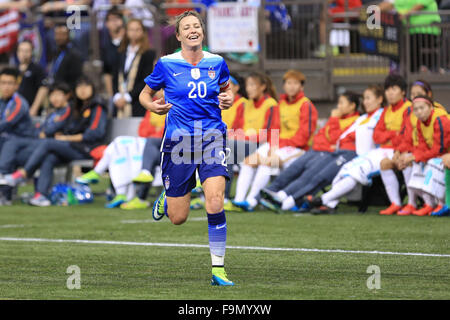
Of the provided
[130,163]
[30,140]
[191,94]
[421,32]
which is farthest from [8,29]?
[191,94]

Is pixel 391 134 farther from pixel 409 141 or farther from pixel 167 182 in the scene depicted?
pixel 167 182

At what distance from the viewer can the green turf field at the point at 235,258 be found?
7359 millimetres

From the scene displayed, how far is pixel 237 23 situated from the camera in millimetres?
18375

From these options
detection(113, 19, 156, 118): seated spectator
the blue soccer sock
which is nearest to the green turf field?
the blue soccer sock

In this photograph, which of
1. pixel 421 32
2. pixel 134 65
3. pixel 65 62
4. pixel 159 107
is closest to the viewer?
pixel 159 107

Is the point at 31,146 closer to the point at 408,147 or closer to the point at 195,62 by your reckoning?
the point at 408,147

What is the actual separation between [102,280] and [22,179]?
7.86 m

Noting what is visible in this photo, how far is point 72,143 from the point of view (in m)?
15.7

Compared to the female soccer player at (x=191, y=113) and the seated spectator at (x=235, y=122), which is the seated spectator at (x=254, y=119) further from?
the female soccer player at (x=191, y=113)

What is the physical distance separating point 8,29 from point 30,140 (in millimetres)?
5950

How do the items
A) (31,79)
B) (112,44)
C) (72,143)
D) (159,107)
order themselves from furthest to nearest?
(31,79) < (112,44) < (72,143) < (159,107)

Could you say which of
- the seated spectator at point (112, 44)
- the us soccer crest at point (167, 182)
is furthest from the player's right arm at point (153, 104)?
the seated spectator at point (112, 44)
